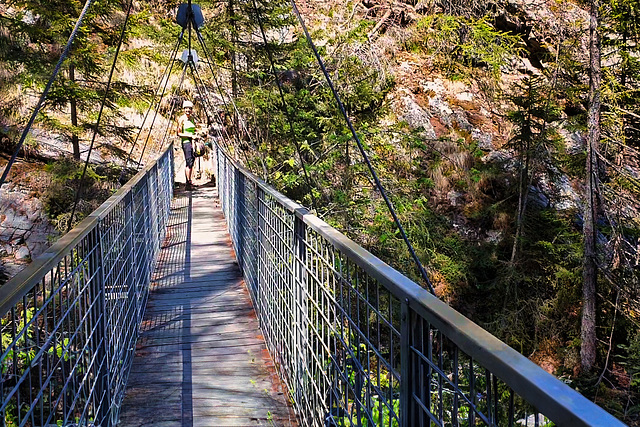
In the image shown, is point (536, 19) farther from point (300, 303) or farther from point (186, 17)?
point (300, 303)

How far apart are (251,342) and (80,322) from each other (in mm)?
2247

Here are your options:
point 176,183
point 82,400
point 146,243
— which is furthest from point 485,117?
point 82,400

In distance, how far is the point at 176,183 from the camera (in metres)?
17.1

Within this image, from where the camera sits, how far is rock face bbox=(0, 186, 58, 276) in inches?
357

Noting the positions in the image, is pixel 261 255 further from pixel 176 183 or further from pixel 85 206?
pixel 176 183

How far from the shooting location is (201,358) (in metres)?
4.00

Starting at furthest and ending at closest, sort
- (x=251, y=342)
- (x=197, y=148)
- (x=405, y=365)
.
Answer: (x=197, y=148), (x=251, y=342), (x=405, y=365)

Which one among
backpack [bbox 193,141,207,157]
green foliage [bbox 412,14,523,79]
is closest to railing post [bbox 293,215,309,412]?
backpack [bbox 193,141,207,157]

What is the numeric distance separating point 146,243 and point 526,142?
8.25 meters

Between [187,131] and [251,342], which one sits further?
[187,131]

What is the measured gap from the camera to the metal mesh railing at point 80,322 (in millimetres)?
1566

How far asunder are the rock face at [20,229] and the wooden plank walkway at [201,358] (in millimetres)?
3532

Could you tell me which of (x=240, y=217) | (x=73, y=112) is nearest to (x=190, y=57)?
(x=73, y=112)

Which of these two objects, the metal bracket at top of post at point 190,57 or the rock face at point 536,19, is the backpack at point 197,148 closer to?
the metal bracket at top of post at point 190,57
